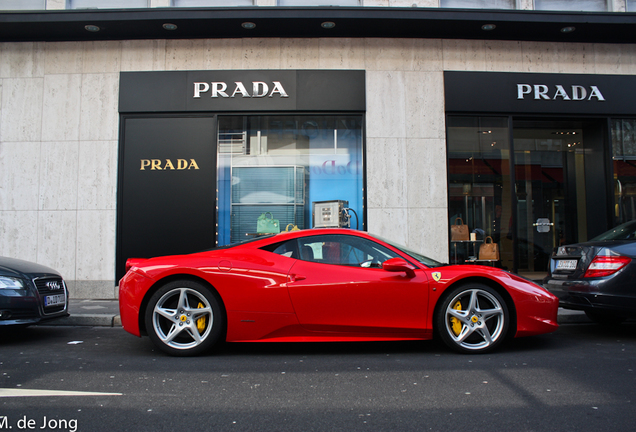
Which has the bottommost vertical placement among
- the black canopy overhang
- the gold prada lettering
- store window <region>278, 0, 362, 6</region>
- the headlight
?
the headlight

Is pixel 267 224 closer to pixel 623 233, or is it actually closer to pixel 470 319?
pixel 470 319

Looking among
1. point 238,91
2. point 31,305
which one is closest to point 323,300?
point 31,305

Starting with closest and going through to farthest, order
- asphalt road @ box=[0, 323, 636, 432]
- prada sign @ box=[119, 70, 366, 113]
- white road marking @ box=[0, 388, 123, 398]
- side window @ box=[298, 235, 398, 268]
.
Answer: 1. asphalt road @ box=[0, 323, 636, 432]
2. white road marking @ box=[0, 388, 123, 398]
3. side window @ box=[298, 235, 398, 268]
4. prada sign @ box=[119, 70, 366, 113]

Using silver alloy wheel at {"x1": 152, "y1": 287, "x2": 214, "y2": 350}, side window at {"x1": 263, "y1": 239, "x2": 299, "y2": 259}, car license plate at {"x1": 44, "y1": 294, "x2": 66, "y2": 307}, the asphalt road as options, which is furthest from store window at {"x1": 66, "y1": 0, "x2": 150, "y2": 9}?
silver alloy wheel at {"x1": 152, "y1": 287, "x2": 214, "y2": 350}

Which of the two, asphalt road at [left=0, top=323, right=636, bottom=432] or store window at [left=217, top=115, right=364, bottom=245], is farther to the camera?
store window at [left=217, top=115, right=364, bottom=245]

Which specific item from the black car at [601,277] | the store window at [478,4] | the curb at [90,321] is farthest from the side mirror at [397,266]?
the store window at [478,4]

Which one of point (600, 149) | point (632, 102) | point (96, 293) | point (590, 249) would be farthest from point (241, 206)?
point (632, 102)

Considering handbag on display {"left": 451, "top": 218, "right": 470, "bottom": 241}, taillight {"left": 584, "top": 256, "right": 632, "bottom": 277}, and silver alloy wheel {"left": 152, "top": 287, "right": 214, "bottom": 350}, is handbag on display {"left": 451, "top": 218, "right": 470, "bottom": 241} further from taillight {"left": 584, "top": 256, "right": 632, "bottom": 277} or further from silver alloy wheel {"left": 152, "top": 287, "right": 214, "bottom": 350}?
silver alloy wheel {"left": 152, "top": 287, "right": 214, "bottom": 350}

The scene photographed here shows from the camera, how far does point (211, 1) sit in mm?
9328

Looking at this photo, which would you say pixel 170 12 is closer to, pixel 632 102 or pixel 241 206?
pixel 241 206

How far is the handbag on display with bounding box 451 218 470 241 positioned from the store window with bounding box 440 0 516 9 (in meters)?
4.38

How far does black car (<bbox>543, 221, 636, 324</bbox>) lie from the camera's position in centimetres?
485

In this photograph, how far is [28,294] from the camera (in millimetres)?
5008

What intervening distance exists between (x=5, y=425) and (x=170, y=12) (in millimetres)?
7666
